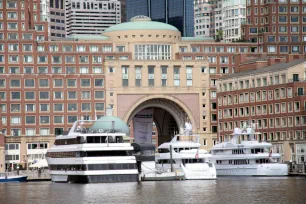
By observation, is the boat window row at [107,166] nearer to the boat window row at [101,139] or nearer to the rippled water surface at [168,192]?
the rippled water surface at [168,192]

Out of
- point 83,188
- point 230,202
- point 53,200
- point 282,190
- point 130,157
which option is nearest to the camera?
point 230,202

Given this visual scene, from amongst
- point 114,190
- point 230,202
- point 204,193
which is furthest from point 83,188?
point 230,202

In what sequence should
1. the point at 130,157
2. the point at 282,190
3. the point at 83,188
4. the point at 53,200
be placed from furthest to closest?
the point at 130,157, the point at 83,188, the point at 282,190, the point at 53,200

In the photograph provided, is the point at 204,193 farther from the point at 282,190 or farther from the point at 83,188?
the point at 83,188

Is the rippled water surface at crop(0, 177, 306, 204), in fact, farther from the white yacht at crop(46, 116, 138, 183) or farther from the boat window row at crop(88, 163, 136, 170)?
the boat window row at crop(88, 163, 136, 170)

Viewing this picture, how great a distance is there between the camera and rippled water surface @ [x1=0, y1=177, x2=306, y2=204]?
150250mm

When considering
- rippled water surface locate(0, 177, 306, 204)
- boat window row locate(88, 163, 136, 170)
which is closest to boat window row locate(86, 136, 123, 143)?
boat window row locate(88, 163, 136, 170)

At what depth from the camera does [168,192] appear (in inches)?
6555

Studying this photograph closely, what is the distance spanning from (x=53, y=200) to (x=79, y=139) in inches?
1543

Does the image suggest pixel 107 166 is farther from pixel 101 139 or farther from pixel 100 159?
pixel 101 139

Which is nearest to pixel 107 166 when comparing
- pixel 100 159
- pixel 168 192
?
pixel 100 159

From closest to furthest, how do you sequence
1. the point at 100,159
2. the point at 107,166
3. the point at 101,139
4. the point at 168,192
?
the point at 168,192, the point at 107,166, the point at 100,159, the point at 101,139

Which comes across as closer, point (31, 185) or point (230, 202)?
point (230, 202)

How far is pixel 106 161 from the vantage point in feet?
613
